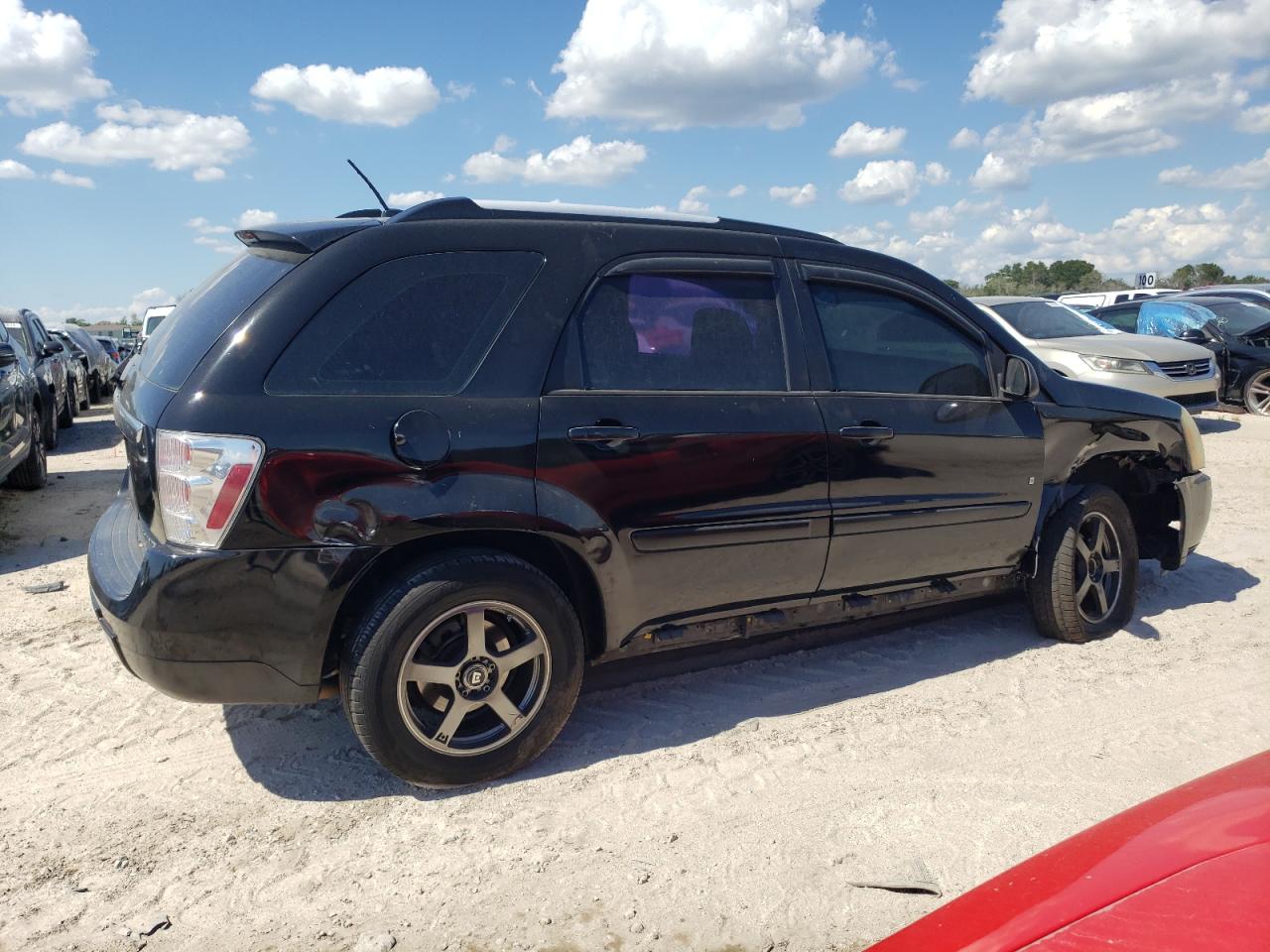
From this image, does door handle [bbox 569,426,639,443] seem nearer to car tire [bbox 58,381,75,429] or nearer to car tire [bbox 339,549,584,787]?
car tire [bbox 339,549,584,787]

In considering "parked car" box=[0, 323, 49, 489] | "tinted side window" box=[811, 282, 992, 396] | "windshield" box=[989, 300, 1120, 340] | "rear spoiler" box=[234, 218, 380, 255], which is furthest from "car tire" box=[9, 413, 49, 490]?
"windshield" box=[989, 300, 1120, 340]

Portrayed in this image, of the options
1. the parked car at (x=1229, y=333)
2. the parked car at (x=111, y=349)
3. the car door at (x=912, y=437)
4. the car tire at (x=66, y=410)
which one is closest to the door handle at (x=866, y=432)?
the car door at (x=912, y=437)

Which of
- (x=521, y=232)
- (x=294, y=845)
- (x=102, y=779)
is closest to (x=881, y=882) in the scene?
(x=294, y=845)

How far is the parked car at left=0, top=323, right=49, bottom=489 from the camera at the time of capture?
7652mm

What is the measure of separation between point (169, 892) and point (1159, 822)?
2.50 metres

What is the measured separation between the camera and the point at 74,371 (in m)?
15.8

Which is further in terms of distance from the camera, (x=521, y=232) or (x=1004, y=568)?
(x=1004, y=568)

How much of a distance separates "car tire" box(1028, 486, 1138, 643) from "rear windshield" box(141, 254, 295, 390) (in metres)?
3.50

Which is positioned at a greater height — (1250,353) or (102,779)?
(1250,353)

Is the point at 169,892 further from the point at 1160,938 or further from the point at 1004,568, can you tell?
the point at 1004,568

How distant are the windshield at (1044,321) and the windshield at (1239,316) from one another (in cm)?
301

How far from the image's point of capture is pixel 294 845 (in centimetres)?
298

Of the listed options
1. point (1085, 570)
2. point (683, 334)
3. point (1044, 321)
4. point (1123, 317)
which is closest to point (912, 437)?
point (683, 334)

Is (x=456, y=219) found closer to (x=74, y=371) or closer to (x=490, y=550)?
(x=490, y=550)
